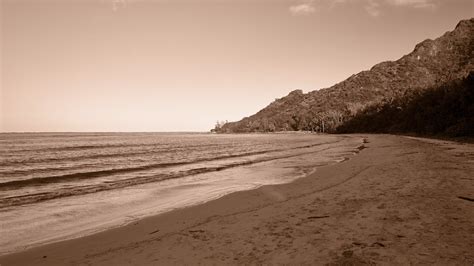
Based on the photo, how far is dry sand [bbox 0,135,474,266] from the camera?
4613 millimetres

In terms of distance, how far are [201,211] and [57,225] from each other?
3941mm

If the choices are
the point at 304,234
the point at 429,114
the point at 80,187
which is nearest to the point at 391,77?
the point at 429,114

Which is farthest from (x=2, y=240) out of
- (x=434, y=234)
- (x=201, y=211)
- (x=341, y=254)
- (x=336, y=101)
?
(x=336, y=101)

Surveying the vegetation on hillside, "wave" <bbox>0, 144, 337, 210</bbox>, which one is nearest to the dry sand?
"wave" <bbox>0, 144, 337, 210</bbox>

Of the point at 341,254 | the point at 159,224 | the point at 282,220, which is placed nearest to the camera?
the point at 341,254

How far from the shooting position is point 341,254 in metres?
4.54

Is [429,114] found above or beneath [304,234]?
above

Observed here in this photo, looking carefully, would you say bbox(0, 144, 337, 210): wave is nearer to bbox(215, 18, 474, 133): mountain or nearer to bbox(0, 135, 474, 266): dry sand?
bbox(0, 135, 474, 266): dry sand

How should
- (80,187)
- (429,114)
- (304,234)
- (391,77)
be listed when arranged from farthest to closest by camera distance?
(391,77), (429,114), (80,187), (304,234)

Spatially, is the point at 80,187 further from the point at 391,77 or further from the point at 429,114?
the point at 391,77

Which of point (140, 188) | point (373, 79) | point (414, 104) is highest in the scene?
point (373, 79)

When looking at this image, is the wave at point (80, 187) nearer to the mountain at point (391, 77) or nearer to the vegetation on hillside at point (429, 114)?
the vegetation on hillside at point (429, 114)

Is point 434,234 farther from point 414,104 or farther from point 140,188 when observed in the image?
point 414,104

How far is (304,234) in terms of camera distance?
5.64 m
